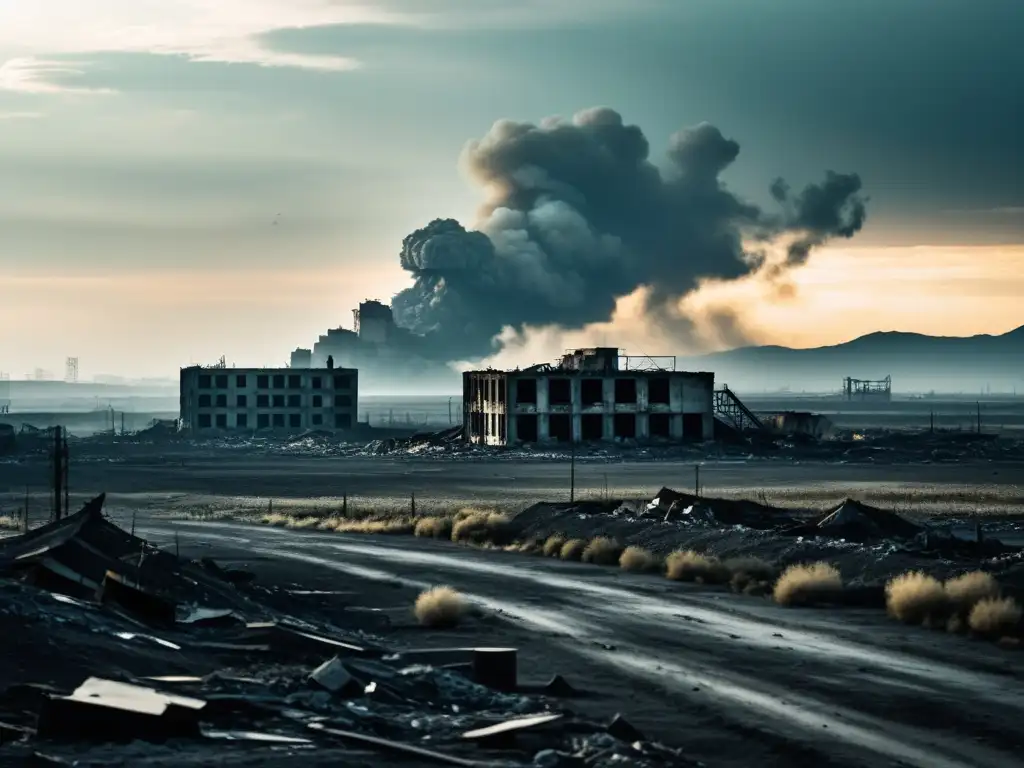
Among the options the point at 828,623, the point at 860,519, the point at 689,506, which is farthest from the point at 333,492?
the point at 828,623

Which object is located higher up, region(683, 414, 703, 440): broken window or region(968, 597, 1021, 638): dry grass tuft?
region(683, 414, 703, 440): broken window

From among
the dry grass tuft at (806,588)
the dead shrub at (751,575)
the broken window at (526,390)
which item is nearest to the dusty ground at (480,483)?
the broken window at (526,390)

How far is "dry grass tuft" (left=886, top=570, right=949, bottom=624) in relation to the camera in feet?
110

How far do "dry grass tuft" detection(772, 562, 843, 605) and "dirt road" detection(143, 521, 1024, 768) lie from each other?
642 mm

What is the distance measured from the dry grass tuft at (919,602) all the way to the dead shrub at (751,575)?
213 inches

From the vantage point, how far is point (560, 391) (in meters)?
140

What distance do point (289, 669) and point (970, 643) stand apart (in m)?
14.0

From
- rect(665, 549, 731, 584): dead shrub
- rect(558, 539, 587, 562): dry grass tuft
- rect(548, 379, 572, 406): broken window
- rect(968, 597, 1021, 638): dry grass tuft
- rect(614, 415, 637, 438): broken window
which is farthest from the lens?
rect(614, 415, 637, 438): broken window

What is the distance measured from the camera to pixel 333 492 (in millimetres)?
96438

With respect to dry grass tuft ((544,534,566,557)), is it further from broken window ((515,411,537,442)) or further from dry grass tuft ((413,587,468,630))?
broken window ((515,411,537,442))

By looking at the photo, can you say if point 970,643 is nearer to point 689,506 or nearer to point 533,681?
point 533,681

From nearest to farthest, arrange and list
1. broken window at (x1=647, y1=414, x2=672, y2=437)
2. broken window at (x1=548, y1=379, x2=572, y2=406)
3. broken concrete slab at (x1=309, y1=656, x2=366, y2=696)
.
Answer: broken concrete slab at (x1=309, y1=656, x2=366, y2=696), broken window at (x1=548, y1=379, x2=572, y2=406), broken window at (x1=647, y1=414, x2=672, y2=437)

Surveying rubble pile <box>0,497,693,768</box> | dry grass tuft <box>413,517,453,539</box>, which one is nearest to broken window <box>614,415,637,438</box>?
dry grass tuft <box>413,517,453,539</box>

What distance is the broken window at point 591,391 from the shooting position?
139 m
